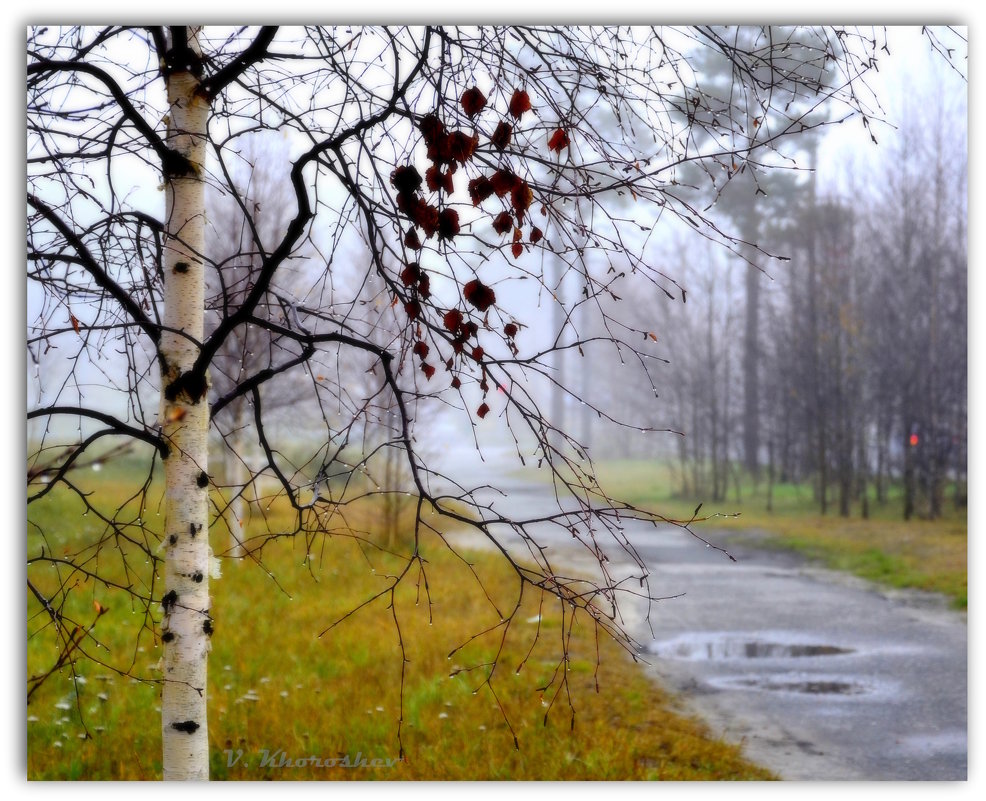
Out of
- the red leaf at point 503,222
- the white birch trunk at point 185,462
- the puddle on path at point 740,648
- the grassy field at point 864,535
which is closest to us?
the red leaf at point 503,222

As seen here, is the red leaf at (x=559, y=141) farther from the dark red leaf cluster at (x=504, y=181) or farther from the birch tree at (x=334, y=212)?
the dark red leaf cluster at (x=504, y=181)

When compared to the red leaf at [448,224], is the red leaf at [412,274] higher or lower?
lower

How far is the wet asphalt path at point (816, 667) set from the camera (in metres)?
3.90

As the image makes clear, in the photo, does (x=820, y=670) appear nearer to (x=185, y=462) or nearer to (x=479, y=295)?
(x=185, y=462)

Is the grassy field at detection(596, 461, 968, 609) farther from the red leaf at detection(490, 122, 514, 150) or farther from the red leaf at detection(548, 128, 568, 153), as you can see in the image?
the red leaf at detection(490, 122, 514, 150)

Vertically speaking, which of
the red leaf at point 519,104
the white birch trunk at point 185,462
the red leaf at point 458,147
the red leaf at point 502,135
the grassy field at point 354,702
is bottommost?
the grassy field at point 354,702

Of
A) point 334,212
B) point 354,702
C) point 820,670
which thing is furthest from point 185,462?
point 820,670

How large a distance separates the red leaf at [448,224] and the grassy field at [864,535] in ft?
11.5

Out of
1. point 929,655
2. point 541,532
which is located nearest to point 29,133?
point 929,655

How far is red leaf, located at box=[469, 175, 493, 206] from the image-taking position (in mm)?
1722

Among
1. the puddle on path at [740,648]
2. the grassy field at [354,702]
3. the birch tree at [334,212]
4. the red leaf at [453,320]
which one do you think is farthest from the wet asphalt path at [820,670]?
the red leaf at [453,320]

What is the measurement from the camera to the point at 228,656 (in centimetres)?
478

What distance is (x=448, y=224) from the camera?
177 centimetres

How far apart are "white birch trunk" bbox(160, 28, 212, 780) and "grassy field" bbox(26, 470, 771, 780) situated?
5.7 inches
